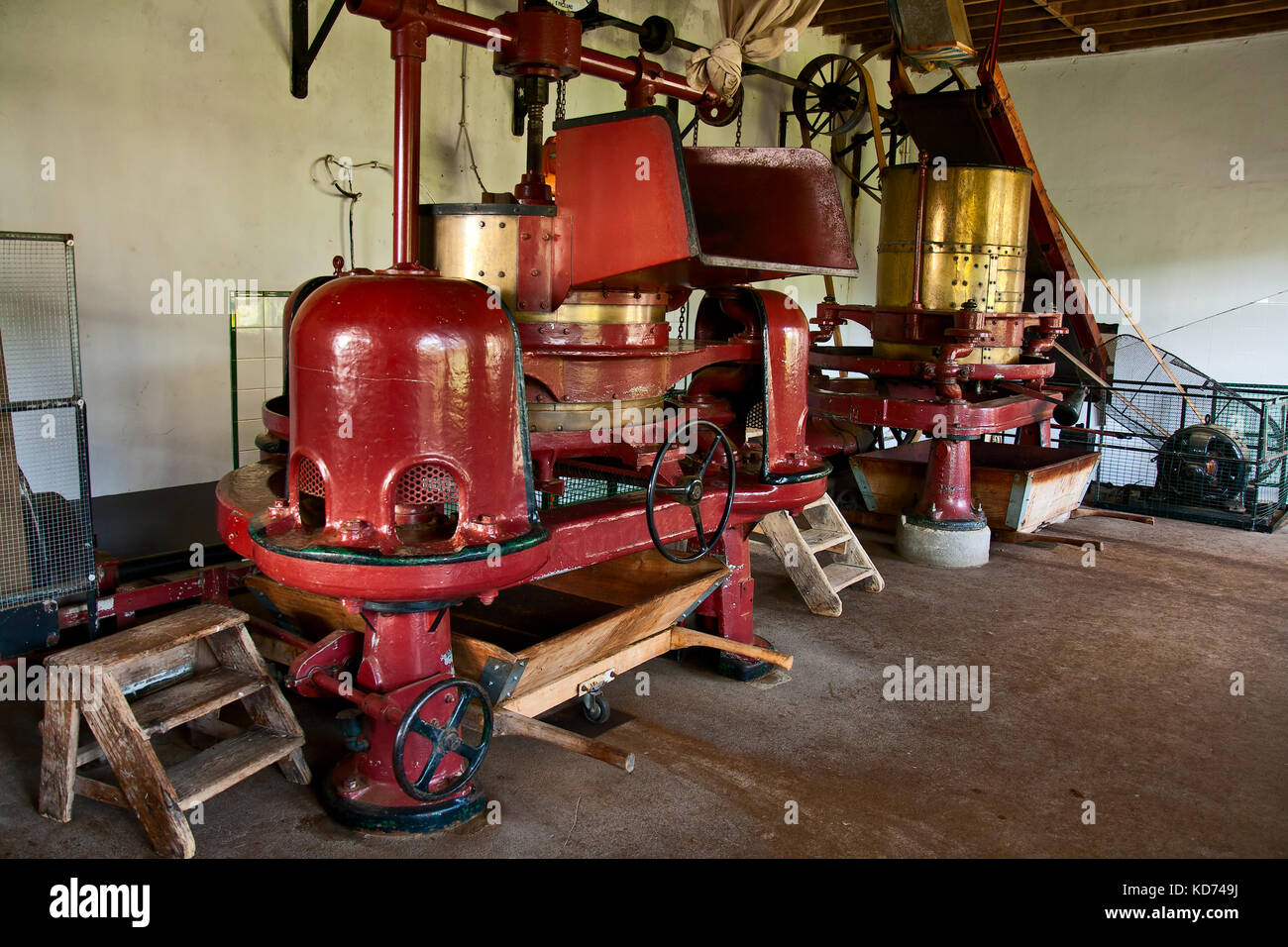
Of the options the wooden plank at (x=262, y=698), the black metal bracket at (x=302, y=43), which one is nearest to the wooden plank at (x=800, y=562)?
the wooden plank at (x=262, y=698)

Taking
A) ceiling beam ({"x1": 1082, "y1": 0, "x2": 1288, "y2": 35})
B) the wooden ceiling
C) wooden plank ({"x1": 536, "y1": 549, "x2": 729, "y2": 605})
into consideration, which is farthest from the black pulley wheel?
wooden plank ({"x1": 536, "y1": 549, "x2": 729, "y2": 605})

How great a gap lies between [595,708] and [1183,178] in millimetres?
8101

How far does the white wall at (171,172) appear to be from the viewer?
407cm

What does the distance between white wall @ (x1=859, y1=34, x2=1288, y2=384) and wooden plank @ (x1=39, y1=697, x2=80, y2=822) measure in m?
9.17

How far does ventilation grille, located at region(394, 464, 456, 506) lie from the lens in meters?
2.31

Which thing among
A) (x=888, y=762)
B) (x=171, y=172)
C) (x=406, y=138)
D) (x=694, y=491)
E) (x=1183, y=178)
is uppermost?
(x=1183, y=178)

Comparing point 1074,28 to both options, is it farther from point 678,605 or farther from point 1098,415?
point 678,605

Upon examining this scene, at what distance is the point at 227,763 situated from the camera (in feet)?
8.75

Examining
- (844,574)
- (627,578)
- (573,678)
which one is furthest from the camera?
(844,574)

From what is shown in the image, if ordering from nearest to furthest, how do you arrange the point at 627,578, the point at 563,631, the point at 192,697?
the point at 192,697
the point at 563,631
the point at 627,578

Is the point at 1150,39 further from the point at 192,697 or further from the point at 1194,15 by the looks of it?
the point at 192,697

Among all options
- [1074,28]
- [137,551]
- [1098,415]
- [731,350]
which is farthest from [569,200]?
[1074,28]

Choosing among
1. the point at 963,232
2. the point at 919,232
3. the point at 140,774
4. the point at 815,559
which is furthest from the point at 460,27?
the point at 963,232

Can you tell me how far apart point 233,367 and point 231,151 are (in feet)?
4.03
